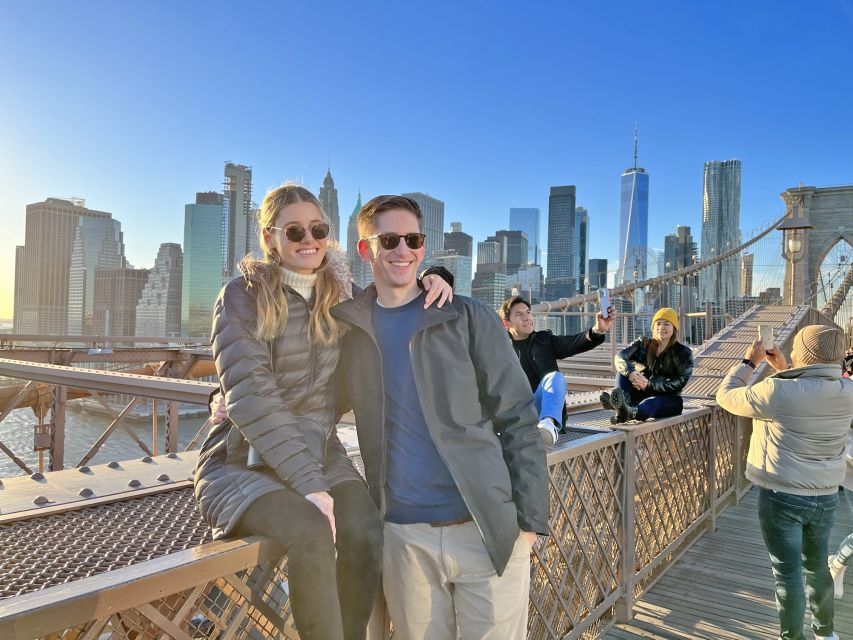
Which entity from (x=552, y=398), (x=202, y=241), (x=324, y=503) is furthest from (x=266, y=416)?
(x=202, y=241)

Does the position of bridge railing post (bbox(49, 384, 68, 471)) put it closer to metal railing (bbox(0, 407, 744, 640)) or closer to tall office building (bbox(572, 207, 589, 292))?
metal railing (bbox(0, 407, 744, 640))

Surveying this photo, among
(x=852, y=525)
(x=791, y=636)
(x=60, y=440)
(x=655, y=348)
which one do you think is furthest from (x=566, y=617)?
(x=60, y=440)

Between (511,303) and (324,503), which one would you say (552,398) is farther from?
(324,503)

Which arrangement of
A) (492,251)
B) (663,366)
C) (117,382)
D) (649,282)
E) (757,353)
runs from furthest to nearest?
(492,251) → (649,282) → (663,366) → (117,382) → (757,353)

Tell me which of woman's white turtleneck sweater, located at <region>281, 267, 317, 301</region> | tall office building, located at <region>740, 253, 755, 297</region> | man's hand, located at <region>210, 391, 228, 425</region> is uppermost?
tall office building, located at <region>740, 253, 755, 297</region>

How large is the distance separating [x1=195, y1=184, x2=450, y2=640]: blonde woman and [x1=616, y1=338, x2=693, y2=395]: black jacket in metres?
3.19

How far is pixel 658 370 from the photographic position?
4379 millimetres

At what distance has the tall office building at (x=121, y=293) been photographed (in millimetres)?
74938

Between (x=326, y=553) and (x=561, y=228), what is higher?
(x=561, y=228)

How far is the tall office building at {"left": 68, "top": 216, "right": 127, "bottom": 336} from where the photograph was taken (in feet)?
340

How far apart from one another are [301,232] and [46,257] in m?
129

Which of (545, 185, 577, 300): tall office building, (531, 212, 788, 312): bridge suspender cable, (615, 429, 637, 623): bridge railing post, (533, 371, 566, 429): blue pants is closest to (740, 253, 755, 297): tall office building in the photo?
(531, 212, 788, 312): bridge suspender cable

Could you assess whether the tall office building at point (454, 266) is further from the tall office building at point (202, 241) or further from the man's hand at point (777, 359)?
the tall office building at point (202, 241)

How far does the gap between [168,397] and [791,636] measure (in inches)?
136
